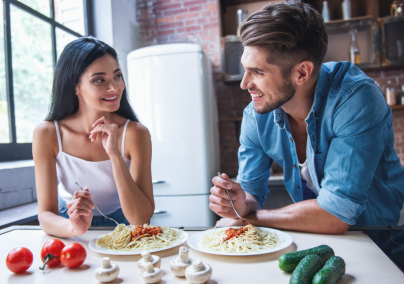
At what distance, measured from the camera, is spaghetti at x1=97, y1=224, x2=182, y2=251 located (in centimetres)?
99

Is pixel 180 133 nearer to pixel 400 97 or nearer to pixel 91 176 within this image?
pixel 91 176

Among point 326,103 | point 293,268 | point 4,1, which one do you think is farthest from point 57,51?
point 293,268

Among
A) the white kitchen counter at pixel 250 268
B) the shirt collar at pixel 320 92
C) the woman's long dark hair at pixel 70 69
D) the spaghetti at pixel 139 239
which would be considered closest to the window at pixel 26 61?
the woman's long dark hair at pixel 70 69

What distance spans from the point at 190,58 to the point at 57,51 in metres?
1.26

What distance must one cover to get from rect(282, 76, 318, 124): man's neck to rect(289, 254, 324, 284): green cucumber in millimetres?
789

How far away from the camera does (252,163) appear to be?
155 cm

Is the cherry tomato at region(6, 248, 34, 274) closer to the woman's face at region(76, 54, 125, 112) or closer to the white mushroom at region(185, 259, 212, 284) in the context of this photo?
the white mushroom at region(185, 259, 212, 284)

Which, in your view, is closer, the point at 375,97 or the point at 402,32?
the point at 375,97

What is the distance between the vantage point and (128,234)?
105 cm

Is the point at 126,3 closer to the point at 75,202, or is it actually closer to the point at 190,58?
the point at 190,58

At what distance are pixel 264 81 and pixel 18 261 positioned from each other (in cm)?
104

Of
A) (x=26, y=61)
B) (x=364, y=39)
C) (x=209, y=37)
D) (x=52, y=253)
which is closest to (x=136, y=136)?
(x=52, y=253)

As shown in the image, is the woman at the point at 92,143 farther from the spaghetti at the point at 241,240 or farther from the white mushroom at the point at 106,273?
the white mushroom at the point at 106,273

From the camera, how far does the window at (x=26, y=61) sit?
7.88 feet
